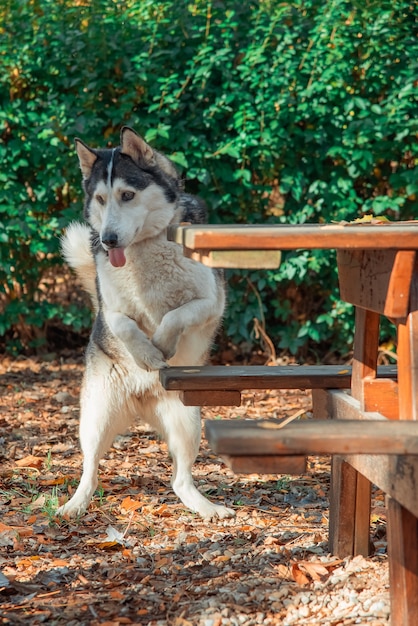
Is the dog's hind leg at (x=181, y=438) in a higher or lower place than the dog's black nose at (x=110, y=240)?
lower

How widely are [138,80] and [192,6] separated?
77cm

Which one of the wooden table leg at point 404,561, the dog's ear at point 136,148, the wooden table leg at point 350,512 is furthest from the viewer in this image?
the dog's ear at point 136,148

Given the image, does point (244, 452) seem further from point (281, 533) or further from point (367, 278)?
point (281, 533)

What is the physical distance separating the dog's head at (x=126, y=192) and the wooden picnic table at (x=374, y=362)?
112 centimetres

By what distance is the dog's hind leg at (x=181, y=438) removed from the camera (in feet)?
14.3

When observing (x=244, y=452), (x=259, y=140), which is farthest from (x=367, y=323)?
(x=259, y=140)

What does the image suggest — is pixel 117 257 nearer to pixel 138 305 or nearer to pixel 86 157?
pixel 138 305

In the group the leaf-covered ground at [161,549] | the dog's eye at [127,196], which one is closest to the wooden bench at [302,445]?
the leaf-covered ground at [161,549]

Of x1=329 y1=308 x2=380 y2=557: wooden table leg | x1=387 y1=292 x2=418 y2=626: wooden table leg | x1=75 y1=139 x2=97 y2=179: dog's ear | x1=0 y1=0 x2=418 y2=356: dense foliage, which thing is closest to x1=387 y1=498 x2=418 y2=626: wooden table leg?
x1=387 y1=292 x2=418 y2=626: wooden table leg

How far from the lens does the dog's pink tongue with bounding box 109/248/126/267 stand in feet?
14.0

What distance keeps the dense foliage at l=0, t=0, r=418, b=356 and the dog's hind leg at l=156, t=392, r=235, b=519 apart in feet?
9.19

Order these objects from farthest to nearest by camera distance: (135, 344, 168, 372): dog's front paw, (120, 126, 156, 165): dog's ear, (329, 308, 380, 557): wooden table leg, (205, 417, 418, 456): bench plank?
1. (120, 126, 156, 165): dog's ear
2. (135, 344, 168, 372): dog's front paw
3. (329, 308, 380, 557): wooden table leg
4. (205, 417, 418, 456): bench plank

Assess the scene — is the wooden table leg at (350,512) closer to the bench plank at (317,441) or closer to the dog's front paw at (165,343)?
the bench plank at (317,441)

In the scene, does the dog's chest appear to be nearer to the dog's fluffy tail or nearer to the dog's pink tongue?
the dog's pink tongue
